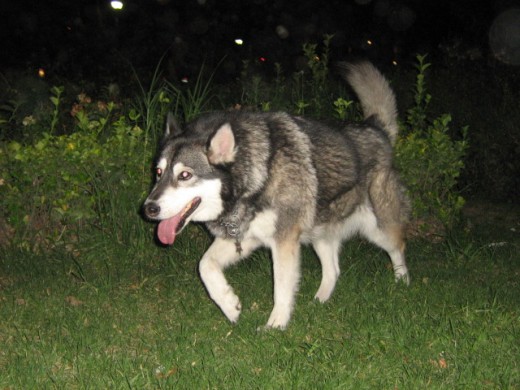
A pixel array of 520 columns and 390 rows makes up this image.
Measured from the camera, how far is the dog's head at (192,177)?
431 centimetres

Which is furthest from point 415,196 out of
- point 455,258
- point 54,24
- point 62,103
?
point 54,24

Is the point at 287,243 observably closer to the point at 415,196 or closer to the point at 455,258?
the point at 455,258

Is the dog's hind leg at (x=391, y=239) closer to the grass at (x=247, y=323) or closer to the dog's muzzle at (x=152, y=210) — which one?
the grass at (x=247, y=323)

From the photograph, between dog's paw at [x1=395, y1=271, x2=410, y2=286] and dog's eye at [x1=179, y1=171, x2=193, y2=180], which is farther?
dog's paw at [x1=395, y1=271, x2=410, y2=286]

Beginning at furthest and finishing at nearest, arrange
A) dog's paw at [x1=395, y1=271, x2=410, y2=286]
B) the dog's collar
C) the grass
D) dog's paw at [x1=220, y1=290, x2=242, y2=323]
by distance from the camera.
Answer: dog's paw at [x1=395, y1=271, x2=410, y2=286] < dog's paw at [x1=220, y1=290, x2=242, y2=323] < the dog's collar < the grass

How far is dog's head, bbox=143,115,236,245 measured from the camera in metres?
4.31

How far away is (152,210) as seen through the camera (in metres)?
4.20

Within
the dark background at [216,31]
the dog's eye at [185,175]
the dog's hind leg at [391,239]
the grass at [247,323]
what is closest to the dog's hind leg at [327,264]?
the grass at [247,323]

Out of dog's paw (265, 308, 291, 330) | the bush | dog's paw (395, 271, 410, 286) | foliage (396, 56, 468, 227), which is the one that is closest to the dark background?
foliage (396, 56, 468, 227)

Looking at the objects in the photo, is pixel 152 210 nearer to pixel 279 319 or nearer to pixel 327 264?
pixel 279 319

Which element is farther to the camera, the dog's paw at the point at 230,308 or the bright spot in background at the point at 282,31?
the bright spot in background at the point at 282,31

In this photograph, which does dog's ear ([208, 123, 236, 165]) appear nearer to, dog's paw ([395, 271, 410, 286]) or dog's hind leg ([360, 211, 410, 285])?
dog's hind leg ([360, 211, 410, 285])

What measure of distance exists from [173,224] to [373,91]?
242cm

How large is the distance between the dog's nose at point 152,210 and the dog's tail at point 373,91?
230 centimetres
